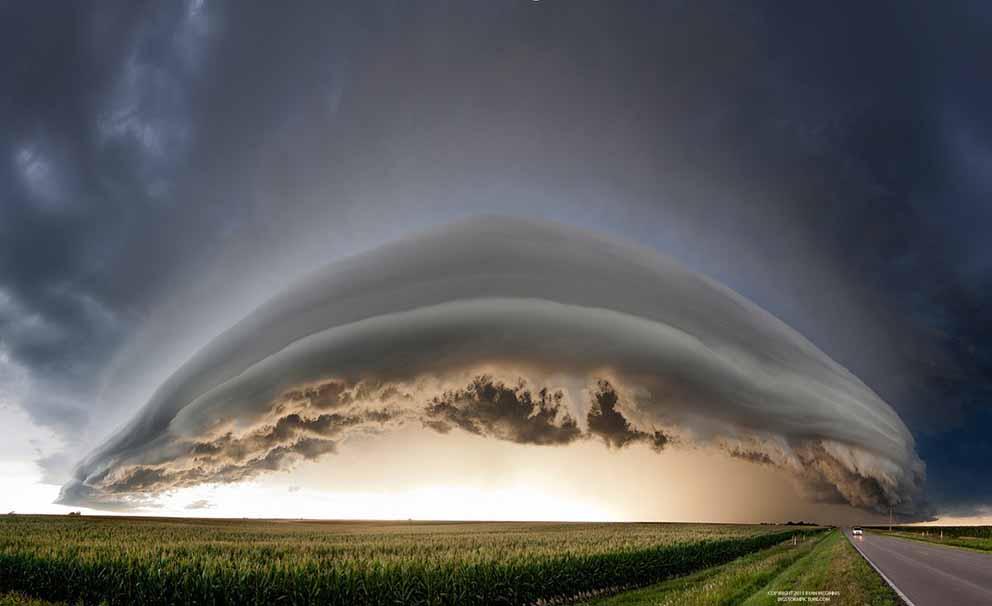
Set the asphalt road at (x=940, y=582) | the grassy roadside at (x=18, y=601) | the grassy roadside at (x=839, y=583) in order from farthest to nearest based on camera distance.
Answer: the asphalt road at (x=940, y=582) → the grassy roadside at (x=839, y=583) → the grassy roadside at (x=18, y=601)

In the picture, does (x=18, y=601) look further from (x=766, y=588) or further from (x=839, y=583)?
(x=839, y=583)

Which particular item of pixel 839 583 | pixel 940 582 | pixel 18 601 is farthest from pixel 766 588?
pixel 18 601

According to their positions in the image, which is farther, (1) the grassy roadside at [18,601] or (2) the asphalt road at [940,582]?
(2) the asphalt road at [940,582]

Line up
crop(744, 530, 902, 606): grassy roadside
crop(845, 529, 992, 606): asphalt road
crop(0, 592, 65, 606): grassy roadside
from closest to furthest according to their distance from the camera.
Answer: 1. crop(0, 592, 65, 606): grassy roadside
2. crop(744, 530, 902, 606): grassy roadside
3. crop(845, 529, 992, 606): asphalt road

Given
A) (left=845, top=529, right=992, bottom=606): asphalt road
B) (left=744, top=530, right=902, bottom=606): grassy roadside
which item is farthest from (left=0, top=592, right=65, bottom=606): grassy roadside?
(left=845, top=529, right=992, bottom=606): asphalt road

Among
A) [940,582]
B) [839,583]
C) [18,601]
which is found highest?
[18,601]

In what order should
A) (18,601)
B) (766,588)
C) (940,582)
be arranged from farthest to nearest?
(940,582) < (766,588) < (18,601)

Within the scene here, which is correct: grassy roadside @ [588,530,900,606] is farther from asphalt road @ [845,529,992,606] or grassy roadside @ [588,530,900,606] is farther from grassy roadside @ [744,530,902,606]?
asphalt road @ [845,529,992,606]

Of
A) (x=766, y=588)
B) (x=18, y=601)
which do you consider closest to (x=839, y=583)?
(x=766, y=588)

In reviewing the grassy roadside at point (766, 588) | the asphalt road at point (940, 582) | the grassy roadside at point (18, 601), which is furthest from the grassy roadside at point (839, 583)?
the grassy roadside at point (18, 601)

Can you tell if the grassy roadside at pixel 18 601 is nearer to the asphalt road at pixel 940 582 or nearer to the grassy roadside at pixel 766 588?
the grassy roadside at pixel 766 588

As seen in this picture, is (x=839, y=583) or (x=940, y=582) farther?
(x=940, y=582)

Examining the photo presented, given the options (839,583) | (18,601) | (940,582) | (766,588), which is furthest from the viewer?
(940,582)

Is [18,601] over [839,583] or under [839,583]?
over
